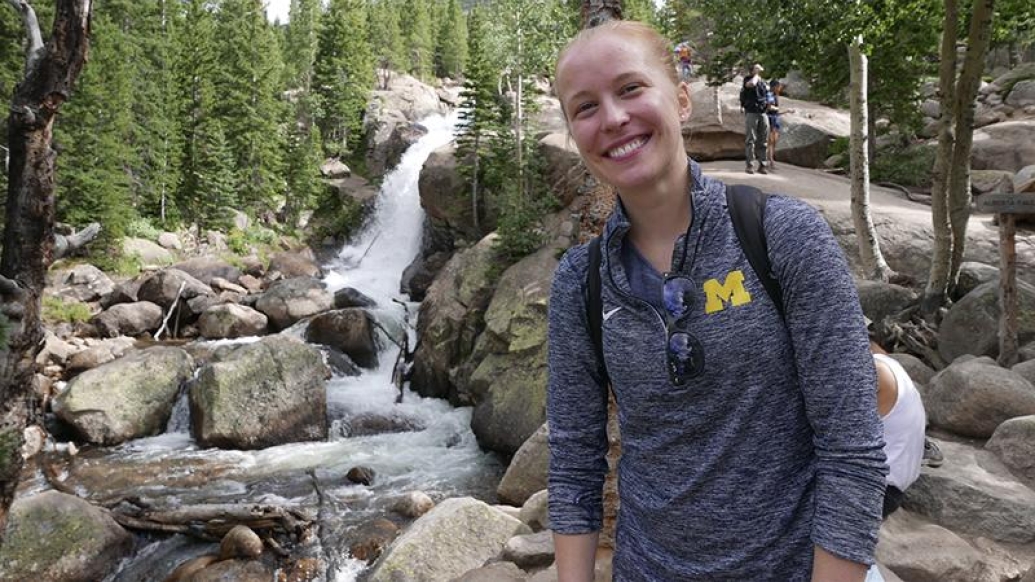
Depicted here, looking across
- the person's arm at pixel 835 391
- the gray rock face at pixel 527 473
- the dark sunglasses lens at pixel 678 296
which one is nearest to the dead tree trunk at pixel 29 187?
the dark sunglasses lens at pixel 678 296

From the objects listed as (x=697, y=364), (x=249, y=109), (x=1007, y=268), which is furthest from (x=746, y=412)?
(x=249, y=109)

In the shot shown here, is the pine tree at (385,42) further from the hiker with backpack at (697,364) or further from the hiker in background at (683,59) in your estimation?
the hiker with backpack at (697,364)

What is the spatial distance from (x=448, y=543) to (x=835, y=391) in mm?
6614

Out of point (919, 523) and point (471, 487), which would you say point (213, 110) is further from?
point (919, 523)

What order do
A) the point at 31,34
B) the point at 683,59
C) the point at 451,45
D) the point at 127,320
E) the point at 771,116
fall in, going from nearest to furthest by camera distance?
the point at 31,34
the point at 683,59
the point at 771,116
the point at 127,320
the point at 451,45

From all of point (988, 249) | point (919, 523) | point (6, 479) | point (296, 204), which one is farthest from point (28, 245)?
point (296, 204)

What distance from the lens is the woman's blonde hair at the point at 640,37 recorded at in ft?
5.24

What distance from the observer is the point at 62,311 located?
21.2 m

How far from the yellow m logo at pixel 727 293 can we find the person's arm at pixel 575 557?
739mm

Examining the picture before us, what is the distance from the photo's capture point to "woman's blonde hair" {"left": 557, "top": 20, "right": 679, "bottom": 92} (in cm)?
160

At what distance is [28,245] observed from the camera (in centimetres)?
497

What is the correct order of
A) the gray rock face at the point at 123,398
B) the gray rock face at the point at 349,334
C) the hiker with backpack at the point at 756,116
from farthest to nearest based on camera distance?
the gray rock face at the point at 349,334
the hiker with backpack at the point at 756,116
the gray rock face at the point at 123,398

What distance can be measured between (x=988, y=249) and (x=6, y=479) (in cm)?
1402

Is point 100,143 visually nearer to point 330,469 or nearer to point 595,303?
point 330,469
